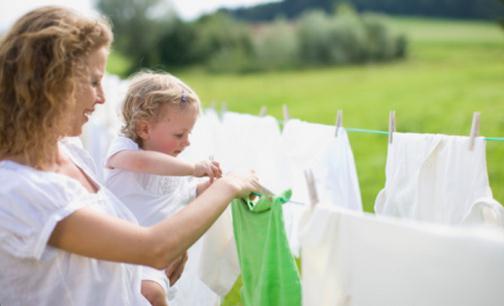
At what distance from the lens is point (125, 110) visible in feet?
7.89

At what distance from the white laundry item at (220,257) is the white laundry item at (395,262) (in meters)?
0.81

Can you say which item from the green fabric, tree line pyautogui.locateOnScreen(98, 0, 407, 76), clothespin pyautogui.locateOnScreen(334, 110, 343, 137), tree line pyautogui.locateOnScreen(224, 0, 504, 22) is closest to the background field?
tree line pyautogui.locateOnScreen(224, 0, 504, 22)

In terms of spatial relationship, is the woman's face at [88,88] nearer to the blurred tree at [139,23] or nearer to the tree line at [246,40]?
the tree line at [246,40]

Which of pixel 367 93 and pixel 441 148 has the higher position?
pixel 441 148

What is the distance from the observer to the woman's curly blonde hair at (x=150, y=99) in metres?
2.27

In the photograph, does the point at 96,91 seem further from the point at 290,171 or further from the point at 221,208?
the point at 290,171

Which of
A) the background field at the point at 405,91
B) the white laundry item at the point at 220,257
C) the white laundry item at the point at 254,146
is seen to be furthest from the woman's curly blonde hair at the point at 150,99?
the background field at the point at 405,91

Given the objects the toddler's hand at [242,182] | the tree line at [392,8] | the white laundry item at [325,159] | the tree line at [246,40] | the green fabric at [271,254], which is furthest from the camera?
the tree line at [392,8]

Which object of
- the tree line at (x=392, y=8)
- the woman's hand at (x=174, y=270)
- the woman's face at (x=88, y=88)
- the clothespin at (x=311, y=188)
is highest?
the tree line at (x=392, y=8)

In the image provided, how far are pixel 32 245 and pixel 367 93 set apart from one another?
17.8 m

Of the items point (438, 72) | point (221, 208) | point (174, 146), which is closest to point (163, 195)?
point (174, 146)

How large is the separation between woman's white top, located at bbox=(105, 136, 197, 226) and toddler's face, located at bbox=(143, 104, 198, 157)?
83mm

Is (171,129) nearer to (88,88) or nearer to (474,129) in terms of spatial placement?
(88,88)

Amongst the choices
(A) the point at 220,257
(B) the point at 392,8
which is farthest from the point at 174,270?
(B) the point at 392,8
